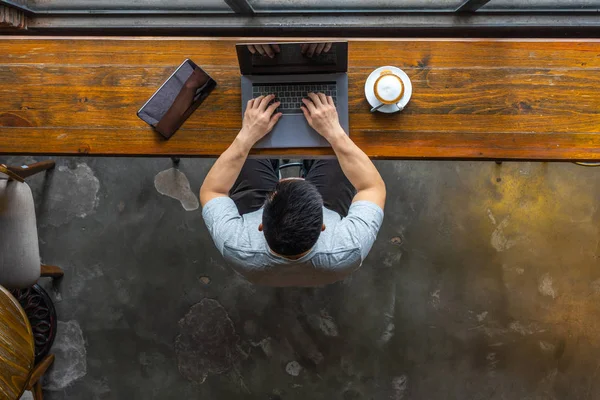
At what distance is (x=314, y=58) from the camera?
5.17 feet

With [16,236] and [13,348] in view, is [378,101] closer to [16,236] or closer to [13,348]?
[16,236]

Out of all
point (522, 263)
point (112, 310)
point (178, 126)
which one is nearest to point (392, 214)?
point (522, 263)

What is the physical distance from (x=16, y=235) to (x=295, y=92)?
4.64 ft

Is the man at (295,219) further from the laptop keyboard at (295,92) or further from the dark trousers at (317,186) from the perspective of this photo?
the dark trousers at (317,186)

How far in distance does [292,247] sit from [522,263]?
6.22 feet

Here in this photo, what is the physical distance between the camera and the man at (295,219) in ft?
4.18

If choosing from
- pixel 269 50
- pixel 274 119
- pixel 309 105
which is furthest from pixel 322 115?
pixel 269 50

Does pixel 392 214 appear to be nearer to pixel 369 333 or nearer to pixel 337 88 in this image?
pixel 369 333

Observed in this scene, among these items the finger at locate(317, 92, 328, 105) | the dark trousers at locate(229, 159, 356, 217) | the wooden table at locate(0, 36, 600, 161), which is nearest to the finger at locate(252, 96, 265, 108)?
the wooden table at locate(0, 36, 600, 161)

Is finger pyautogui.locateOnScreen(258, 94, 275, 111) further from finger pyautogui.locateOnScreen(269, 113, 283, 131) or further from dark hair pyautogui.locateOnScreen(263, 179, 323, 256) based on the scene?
dark hair pyautogui.locateOnScreen(263, 179, 323, 256)

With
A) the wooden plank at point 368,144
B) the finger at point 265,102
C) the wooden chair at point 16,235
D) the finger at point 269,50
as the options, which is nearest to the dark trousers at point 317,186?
the wooden plank at point 368,144

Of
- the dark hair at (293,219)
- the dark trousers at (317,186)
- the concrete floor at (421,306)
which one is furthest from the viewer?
the concrete floor at (421,306)

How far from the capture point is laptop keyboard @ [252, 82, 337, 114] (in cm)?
161

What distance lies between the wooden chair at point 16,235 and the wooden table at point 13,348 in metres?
0.16
